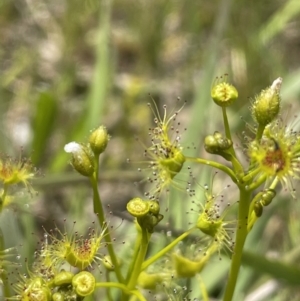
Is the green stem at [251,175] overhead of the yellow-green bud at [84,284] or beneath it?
overhead

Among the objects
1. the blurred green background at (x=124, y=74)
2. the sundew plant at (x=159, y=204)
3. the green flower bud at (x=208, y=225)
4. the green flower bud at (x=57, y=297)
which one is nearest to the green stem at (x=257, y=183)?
the sundew plant at (x=159, y=204)

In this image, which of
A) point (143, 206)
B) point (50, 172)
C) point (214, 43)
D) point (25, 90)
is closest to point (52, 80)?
point (25, 90)

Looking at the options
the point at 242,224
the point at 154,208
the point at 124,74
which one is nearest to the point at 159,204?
the point at 154,208

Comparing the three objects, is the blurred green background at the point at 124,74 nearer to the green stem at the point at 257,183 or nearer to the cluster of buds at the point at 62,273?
the cluster of buds at the point at 62,273

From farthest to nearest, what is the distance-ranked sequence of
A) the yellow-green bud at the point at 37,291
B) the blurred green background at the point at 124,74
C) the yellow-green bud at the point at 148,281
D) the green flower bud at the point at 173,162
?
1. the blurred green background at the point at 124,74
2. the yellow-green bud at the point at 148,281
3. the green flower bud at the point at 173,162
4. the yellow-green bud at the point at 37,291

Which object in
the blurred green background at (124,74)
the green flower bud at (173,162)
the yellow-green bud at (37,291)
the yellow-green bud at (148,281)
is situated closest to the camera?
the yellow-green bud at (37,291)

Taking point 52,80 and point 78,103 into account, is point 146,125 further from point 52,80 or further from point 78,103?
point 52,80
